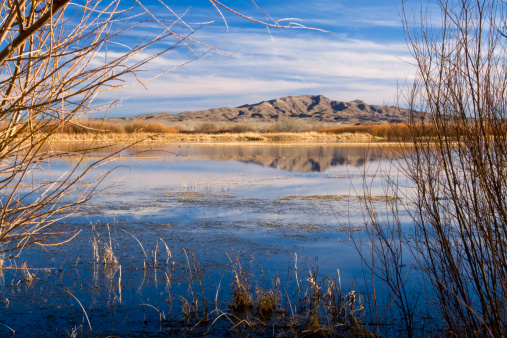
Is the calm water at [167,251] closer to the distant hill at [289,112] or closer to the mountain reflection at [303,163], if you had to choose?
the mountain reflection at [303,163]

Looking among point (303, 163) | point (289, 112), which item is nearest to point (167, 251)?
point (303, 163)

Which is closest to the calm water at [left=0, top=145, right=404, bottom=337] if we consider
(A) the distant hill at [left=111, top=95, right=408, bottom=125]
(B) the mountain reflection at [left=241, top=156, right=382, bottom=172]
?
(B) the mountain reflection at [left=241, top=156, right=382, bottom=172]

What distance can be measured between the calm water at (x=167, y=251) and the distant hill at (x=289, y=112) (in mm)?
112626

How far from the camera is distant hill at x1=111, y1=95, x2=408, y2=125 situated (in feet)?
414

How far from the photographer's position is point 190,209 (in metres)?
9.31

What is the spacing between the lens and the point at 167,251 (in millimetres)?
6125

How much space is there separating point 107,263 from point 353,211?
5341 mm

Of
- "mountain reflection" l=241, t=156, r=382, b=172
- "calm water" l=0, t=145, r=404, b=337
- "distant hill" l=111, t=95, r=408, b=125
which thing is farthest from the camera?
"distant hill" l=111, t=95, r=408, b=125

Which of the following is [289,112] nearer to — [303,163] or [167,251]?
[303,163]

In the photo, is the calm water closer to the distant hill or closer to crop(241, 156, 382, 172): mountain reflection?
crop(241, 156, 382, 172): mountain reflection

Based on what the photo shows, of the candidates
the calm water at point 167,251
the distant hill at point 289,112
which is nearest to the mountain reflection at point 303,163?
the calm water at point 167,251

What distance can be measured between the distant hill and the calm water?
112626mm

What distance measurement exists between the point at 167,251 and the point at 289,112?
136512mm

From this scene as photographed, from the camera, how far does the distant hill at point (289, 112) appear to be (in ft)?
414
